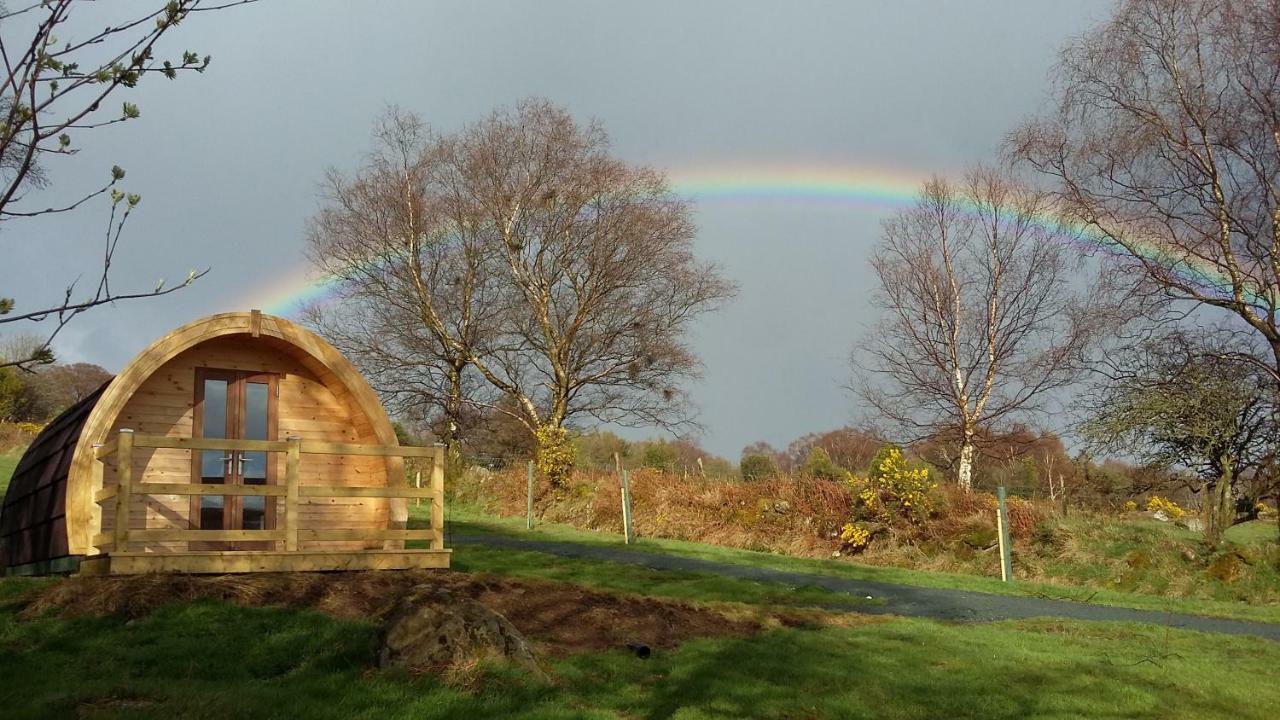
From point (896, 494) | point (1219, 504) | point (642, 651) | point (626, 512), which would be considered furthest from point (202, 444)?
point (1219, 504)

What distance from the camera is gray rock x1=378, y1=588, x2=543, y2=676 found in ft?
23.5

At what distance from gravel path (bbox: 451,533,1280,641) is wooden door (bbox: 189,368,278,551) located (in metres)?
6.25

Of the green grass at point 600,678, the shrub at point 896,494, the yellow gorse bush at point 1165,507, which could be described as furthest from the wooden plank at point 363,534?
the yellow gorse bush at point 1165,507

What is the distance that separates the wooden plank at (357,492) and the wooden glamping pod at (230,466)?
0.02 m

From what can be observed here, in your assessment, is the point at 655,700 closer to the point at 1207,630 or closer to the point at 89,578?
the point at 89,578

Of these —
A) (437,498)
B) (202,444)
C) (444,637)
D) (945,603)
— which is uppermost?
(202,444)

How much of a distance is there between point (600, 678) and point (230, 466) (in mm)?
8085

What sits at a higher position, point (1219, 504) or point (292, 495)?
point (292, 495)

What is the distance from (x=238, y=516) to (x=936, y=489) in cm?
1533

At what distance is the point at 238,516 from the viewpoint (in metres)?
13.3

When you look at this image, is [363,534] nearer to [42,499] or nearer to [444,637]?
[42,499]

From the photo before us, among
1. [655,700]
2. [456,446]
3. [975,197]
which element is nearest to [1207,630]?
[655,700]

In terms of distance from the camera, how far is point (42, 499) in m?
12.3

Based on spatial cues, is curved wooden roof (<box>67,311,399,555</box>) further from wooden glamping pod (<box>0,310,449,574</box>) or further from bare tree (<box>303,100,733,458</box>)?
bare tree (<box>303,100,733,458</box>)
